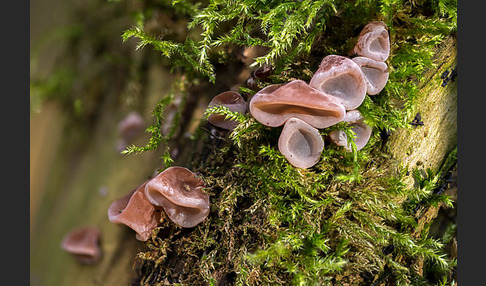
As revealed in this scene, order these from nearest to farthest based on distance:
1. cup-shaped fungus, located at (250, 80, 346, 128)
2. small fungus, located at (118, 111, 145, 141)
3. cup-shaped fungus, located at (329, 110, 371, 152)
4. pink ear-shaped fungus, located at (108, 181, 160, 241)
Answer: cup-shaped fungus, located at (250, 80, 346, 128) < cup-shaped fungus, located at (329, 110, 371, 152) < pink ear-shaped fungus, located at (108, 181, 160, 241) < small fungus, located at (118, 111, 145, 141)

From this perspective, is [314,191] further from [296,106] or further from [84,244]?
[84,244]

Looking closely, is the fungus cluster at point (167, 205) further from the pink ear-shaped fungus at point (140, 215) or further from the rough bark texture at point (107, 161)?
the rough bark texture at point (107, 161)

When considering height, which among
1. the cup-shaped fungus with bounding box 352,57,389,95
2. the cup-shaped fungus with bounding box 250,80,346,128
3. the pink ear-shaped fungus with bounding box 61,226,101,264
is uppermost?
the cup-shaped fungus with bounding box 352,57,389,95

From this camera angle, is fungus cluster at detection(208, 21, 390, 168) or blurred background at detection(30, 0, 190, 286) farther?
blurred background at detection(30, 0, 190, 286)

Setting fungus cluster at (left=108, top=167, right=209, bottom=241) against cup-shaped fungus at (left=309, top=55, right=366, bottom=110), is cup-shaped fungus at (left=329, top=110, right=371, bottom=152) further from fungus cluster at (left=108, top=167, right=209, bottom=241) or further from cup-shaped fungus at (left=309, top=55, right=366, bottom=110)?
fungus cluster at (left=108, top=167, right=209, bottom=241)

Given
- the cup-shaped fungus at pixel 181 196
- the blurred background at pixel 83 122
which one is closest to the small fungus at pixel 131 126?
the blurred background at pixel 83 122

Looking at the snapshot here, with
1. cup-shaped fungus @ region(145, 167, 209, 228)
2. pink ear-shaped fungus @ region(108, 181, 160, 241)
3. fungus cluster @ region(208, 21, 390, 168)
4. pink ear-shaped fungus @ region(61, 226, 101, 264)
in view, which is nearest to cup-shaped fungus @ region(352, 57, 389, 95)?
fungus cluster @ region(208, 21, 390, 168)

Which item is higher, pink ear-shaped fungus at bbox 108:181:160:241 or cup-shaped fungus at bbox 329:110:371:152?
cup-shaped fungus at bbox 329:110:371:152

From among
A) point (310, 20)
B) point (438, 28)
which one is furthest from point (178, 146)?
point (438, 28)
